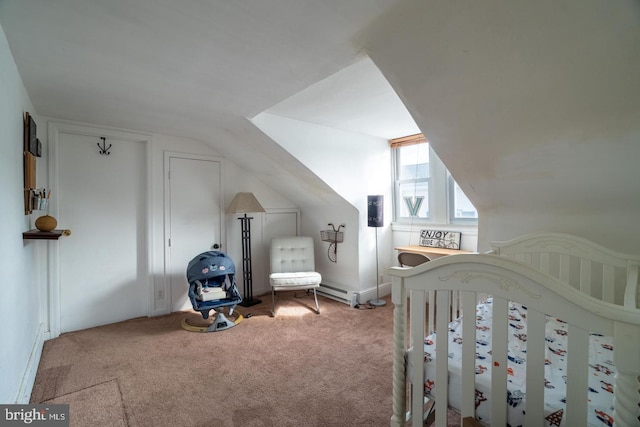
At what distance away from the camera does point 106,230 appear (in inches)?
121

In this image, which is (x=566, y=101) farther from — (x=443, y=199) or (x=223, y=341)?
(x=223, y=341)

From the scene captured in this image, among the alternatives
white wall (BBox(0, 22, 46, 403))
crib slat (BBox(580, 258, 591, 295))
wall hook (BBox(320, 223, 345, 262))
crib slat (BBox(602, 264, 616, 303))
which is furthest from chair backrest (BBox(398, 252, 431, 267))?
white wall (BBox(0, 22, 46, 403))

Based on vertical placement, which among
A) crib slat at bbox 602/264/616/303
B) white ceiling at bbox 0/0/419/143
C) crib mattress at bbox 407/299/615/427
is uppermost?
white ceiling at bbox 0/0/419/143

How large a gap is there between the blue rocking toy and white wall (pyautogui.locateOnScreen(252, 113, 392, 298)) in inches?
57.0

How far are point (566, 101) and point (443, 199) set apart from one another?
88.3 inches

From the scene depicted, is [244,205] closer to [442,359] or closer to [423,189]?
[423,189]

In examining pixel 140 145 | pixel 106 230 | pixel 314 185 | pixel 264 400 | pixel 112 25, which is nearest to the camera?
pixel 112 25

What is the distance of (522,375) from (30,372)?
9.49 ft

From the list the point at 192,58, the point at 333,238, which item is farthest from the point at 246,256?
the point at 192,58

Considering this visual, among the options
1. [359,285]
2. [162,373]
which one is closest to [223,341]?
[162,373]

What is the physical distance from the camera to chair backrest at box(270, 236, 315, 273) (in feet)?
12.3

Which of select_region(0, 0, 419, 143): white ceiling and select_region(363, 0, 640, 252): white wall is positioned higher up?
select_region(0, 0, 419, 143): white ceiling

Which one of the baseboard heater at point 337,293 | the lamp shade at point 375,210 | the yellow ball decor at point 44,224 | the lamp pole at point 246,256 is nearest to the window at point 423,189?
the lamp shade at point 375,210

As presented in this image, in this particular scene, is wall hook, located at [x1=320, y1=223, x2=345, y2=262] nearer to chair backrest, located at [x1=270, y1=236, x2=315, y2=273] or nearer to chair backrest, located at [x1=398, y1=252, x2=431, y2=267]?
chair backrest, located at [x1=270, y1=236, x2=315, y2=273]
